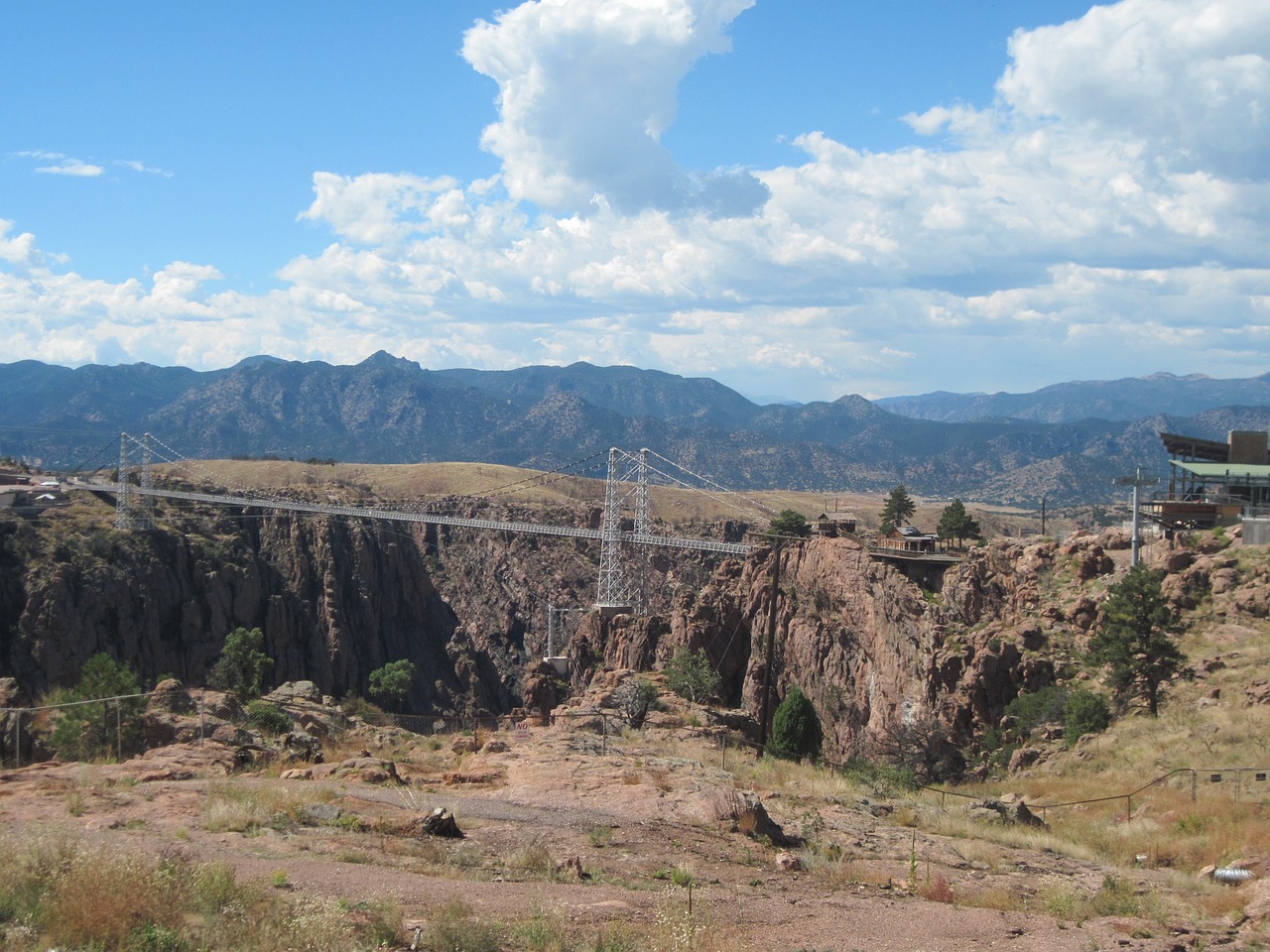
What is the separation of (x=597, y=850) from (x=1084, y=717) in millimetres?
17636

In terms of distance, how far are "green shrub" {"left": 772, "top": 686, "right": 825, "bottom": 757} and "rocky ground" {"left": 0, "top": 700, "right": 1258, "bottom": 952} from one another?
13019 millimetres

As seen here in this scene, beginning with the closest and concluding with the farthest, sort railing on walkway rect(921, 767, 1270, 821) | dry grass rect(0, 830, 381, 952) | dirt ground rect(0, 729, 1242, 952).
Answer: dry grass rect(0, 830, 381, 952), dirt ground rect(0, 729, 1242, 952), railing on walkway rect(921, 767, 1270, 821)

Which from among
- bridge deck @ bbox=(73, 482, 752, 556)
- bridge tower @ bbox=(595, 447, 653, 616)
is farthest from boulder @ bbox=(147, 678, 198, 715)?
bridge deck @ bbox=(73, 482, 752, 556)

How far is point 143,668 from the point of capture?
237 ft

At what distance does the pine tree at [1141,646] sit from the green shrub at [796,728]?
8683 millimetres

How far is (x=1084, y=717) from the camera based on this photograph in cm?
2572

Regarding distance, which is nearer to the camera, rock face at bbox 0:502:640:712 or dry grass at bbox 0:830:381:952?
dry grass at bbox 0:830:381:952

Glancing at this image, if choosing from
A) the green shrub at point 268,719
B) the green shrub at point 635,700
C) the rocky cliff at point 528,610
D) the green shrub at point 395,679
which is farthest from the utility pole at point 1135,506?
the green shrub at point 395,679

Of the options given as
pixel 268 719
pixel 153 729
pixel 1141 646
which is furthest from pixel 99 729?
pixel 1141 646

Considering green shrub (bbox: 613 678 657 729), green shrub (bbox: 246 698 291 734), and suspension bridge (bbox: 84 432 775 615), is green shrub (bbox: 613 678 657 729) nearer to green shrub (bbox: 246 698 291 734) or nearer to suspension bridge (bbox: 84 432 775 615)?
green shrub (bbox: 246 698 291 734)

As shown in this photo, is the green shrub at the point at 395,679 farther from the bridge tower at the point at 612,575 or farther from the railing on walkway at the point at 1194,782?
the railing on walkway at the point at 1194,782

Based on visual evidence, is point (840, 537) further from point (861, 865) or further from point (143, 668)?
point (143, 668)

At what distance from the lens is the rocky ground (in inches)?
389

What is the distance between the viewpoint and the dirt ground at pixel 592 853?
32.4 feet
